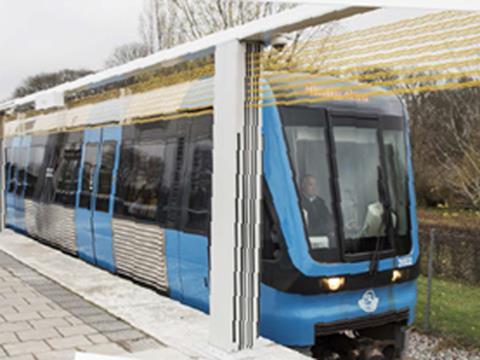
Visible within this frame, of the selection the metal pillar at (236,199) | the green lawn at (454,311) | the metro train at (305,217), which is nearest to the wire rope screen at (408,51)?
the metal pillar at (236,199)

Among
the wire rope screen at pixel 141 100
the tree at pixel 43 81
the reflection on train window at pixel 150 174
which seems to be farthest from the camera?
the tree at pixel 43 81

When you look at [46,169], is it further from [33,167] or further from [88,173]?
[88,173]

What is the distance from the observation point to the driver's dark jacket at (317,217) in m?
5.73

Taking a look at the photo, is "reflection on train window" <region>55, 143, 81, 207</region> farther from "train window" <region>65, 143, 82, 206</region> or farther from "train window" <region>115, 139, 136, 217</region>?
"train window" <region>115, 139, 136, 217</region>

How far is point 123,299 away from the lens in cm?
697

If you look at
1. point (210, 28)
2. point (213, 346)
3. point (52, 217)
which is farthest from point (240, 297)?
point (210, 28)

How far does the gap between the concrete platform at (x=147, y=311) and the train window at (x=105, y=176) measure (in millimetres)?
912

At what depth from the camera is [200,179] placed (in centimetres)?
650

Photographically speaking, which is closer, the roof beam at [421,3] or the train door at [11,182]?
the roof beam at [421,3]

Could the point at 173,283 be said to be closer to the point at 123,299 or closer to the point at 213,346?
the point at 123,299

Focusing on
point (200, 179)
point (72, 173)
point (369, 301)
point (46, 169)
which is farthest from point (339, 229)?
point (46, 169)

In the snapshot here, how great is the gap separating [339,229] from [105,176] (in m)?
4.16

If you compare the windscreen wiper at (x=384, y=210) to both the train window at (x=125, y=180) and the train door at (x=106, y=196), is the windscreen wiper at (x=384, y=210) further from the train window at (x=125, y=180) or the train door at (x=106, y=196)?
the train door at (x=106, y=196)

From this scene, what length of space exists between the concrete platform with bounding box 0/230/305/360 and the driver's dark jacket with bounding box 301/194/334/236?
1.09m
